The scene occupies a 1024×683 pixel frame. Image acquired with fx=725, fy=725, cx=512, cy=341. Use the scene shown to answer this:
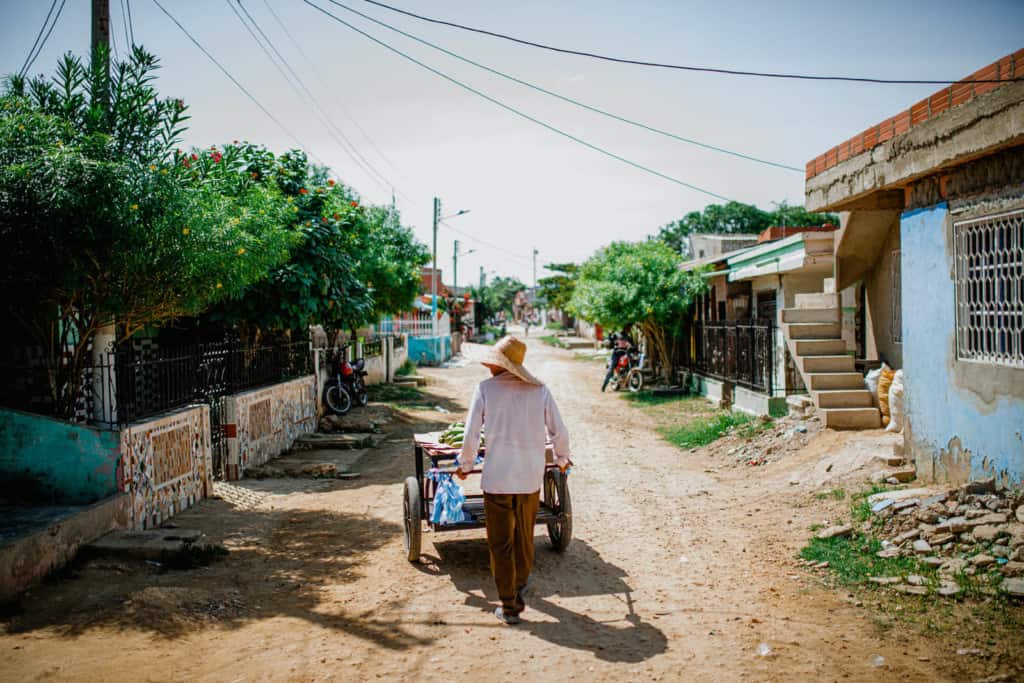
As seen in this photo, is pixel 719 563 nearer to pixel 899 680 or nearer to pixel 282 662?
pixel 899 680

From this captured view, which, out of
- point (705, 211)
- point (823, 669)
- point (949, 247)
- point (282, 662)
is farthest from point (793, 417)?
point (705, 211)

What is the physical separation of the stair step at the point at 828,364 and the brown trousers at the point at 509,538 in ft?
22.9

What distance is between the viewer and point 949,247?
274 inches

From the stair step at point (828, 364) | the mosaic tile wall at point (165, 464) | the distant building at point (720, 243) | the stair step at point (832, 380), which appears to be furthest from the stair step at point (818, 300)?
the distant building at point (720, 243)

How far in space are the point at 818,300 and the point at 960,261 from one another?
15.5 feet

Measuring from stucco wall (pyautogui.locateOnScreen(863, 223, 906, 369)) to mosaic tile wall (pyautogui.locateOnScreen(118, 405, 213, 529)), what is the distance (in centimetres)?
950

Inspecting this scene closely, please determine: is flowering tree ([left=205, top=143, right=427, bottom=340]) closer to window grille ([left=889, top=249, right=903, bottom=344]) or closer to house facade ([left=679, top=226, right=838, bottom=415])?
house facade ([left=679, top=226, right=838, bottom=415])

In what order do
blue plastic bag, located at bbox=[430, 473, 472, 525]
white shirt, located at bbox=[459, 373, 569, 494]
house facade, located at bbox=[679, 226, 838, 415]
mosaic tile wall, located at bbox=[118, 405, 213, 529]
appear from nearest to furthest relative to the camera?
white shirt, located at bbox=[459, 373, 569, 494], blue plastic bag, located at bbox=[430, 473, 472, 525], mosaic tile wall, located at bbox=[118, 405, 213, 529], house facade, located at bbox=[679, 226, 838, 415]

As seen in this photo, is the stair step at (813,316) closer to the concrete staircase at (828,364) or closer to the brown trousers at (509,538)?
the concrete staircase at (828,364)

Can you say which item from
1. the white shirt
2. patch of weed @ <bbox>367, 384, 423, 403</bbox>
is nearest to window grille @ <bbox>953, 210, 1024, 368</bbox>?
the white shirt

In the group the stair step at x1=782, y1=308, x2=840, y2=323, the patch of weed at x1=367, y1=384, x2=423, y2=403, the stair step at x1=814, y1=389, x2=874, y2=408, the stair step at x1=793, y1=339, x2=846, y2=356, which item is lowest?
the patch of weed at x1=367, y1=384, x2=423, y2=403

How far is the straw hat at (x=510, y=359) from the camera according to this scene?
15.6 ft

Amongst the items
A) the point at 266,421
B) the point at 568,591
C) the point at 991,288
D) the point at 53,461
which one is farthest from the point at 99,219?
the point at 991,288

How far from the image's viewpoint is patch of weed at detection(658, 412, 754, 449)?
12.0 m
